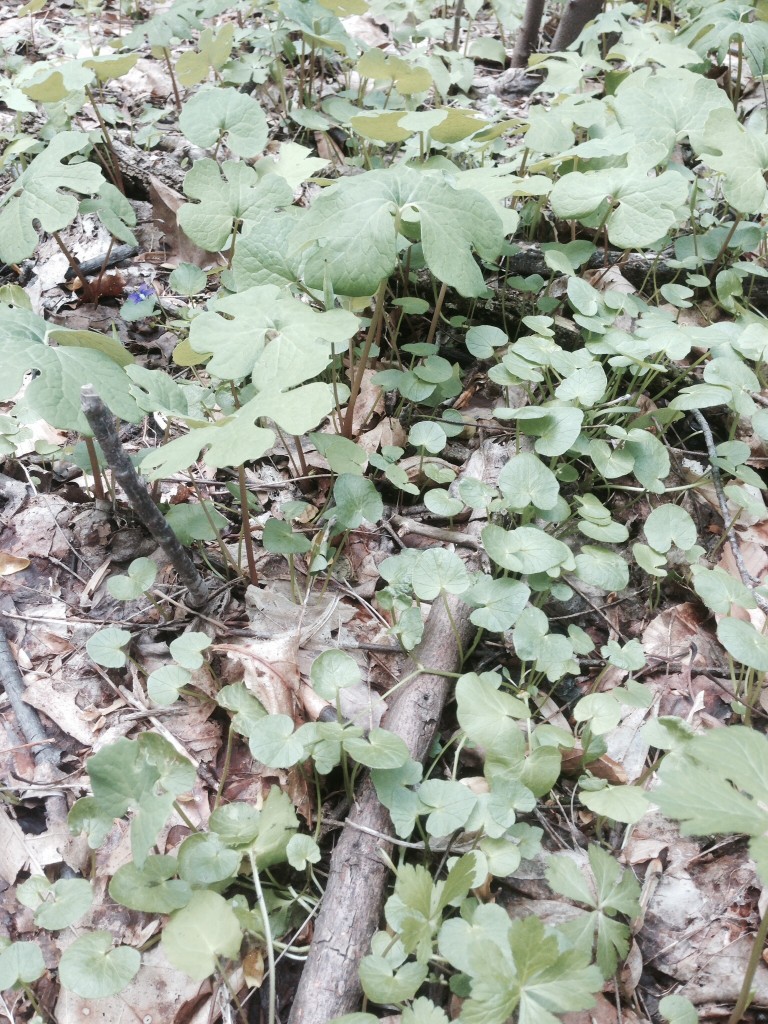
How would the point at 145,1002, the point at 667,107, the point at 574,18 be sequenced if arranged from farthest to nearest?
the point at 574,18, the point at 667,107, the point at 145,1002

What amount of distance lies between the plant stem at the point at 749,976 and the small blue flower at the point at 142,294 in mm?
2552

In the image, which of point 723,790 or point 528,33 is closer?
point 723,790

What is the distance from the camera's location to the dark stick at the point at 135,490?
1.39 metres

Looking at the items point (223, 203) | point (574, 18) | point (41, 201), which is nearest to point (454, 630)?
point (223, 203)

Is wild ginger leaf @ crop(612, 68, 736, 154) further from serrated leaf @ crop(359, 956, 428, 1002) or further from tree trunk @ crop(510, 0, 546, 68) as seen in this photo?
serrated leaf @ crop(359, 956, 428, 1002)

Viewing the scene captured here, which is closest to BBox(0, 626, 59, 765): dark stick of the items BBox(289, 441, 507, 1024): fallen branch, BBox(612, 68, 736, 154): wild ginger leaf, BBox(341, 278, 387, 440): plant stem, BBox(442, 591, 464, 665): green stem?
BBox(289, 441, 507, 1024): fallen branch

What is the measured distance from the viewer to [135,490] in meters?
1.51

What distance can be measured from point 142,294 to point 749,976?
104 inches

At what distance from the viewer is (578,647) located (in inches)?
63.5

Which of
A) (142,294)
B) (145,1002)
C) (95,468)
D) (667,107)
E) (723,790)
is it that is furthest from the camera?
(142,294)

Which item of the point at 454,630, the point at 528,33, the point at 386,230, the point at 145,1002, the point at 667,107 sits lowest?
the point at 145,1002

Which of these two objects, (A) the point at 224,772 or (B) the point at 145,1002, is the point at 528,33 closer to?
(A) the point at 224,772

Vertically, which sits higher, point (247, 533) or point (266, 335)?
point (266, 335)

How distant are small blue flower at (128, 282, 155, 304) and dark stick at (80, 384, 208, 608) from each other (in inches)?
47.5
